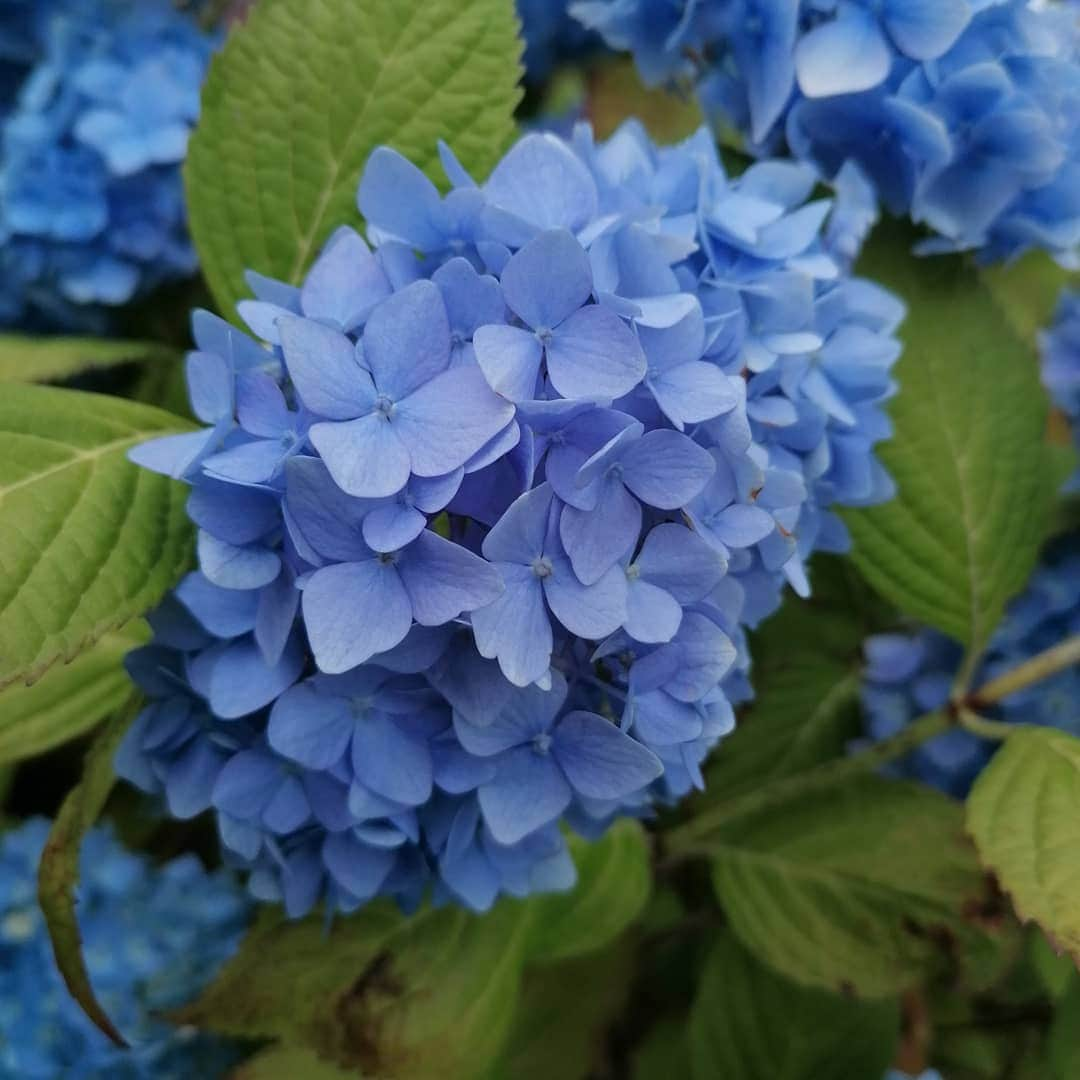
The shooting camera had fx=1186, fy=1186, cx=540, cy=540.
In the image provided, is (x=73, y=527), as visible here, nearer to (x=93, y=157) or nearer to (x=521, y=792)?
(x=521, y=792)

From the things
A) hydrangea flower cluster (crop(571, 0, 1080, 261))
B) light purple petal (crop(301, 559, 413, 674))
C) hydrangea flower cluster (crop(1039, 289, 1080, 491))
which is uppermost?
hydrangea flower cluster (crop(571, 0, 1080, 261))

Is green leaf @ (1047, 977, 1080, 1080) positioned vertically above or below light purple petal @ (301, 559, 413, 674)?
below

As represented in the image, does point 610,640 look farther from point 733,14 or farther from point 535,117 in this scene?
point 535,117

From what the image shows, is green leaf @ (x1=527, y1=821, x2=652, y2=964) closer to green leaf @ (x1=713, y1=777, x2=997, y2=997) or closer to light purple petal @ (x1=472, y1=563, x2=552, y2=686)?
green leaf @ (x1=713, y1=777, x2=997, y2=997)

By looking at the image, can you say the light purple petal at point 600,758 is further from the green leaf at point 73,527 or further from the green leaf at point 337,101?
the green leaf at point 337,101

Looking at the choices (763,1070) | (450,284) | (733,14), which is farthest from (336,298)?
(763,1070)

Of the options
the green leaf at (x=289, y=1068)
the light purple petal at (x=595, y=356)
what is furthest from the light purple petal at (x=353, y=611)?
the green leaf at (x=289, y=1068)

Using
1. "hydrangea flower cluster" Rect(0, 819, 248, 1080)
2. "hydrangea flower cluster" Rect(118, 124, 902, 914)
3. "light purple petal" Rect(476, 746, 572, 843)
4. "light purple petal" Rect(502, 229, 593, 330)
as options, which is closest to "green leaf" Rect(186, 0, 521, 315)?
"hydrangea flower cluster" Rect(118, 124, 902, 914)
